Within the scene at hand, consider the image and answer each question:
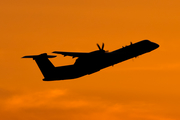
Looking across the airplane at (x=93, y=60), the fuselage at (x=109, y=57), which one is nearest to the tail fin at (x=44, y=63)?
the airplane at (x=93, y=60)

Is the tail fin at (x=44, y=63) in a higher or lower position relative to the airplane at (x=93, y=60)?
higher

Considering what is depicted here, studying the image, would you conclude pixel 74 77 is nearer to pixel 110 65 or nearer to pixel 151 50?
pixel 110 65

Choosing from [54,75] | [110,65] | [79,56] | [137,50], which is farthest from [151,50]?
[54,75]

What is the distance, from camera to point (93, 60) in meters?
77.9

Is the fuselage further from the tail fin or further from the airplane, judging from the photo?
the tail fin

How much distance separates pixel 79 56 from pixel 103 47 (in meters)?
6.24

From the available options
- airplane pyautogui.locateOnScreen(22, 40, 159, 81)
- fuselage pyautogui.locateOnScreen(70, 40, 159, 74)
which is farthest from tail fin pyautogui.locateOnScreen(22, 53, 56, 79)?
fuselage pyautogui.locateOnScreen(70, 40, 159, 74)

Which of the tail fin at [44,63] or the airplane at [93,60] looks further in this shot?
the tail fin at [44,63]

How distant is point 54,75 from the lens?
80000 millimetres

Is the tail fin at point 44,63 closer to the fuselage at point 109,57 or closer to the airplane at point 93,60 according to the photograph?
the airplane at point 93,60

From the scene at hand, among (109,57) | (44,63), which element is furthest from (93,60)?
(44,63)

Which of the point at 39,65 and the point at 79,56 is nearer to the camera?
the point at 79,56

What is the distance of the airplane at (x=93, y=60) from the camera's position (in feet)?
253

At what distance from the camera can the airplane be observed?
253 feet
